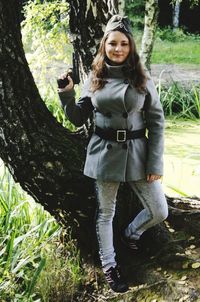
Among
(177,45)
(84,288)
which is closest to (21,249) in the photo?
(84,288)

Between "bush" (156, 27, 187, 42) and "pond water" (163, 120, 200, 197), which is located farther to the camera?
"bush" (156, 27, 187, 42)

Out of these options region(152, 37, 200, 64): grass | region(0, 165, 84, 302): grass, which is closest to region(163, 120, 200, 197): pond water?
region(0, 165, 84, 302): grass

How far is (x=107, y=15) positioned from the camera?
2.80 m

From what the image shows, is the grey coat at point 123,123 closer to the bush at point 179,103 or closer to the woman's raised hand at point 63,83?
the woman's raised hand at point 63,83

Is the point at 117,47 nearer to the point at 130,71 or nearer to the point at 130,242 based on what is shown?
the point at 130,71

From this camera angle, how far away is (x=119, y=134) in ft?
7.89

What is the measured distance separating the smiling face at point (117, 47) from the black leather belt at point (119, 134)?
33 centimetres

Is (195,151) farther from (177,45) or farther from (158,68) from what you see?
(177,45)

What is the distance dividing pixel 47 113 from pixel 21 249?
87 centimetres

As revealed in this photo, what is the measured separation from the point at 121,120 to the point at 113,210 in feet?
1.60

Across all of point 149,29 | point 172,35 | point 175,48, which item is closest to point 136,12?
point 172,35

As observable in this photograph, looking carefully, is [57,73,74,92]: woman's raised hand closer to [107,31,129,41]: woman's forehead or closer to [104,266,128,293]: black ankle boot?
[107,31,129,41]: woman's forehead

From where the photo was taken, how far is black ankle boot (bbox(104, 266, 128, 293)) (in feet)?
8.64

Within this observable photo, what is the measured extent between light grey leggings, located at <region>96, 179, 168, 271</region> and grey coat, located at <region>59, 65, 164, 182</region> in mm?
84
